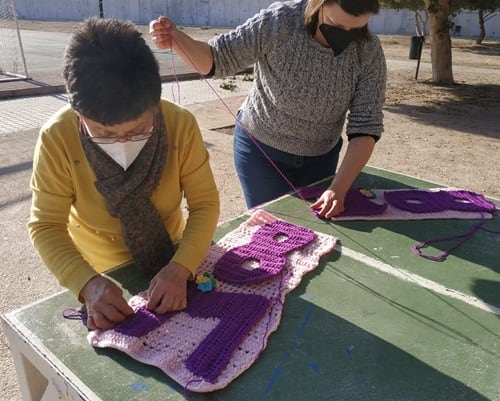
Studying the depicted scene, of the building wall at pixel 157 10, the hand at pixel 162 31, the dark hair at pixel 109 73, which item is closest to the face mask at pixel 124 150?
the dark hair at pixel 109 73

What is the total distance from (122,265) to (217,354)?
1.57 ft

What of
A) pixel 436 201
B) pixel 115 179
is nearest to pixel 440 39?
pixel 436 201

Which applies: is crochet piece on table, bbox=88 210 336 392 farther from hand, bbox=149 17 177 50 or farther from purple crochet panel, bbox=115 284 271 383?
hand, bbox=149 17 177 50

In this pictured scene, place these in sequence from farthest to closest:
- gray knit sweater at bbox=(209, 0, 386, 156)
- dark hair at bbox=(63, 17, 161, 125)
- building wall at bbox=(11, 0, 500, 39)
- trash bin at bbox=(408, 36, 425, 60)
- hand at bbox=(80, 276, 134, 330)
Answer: building wall at bbox=(11, 0, 500, 39) → trash bin at bbox=(408, 36, 425, 60) → gray knit sweater at bbox=(209, 0, 386, 156) → hand at bbox=(80, 276, 134, 330) → dark hair at bbox=(63, 17, 161, 125)

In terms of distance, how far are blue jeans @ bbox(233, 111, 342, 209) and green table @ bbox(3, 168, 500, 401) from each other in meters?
0.57

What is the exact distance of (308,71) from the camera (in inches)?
70.6

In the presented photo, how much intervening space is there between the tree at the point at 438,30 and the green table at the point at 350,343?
26.3ft

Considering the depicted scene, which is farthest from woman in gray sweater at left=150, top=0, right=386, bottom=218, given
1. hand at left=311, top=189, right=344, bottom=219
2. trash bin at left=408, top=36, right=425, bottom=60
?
trash bin at left=408, top=36, right=425, bottom=60

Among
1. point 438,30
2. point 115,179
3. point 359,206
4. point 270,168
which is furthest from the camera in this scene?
point 438,30

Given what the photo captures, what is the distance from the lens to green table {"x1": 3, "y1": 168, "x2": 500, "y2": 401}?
981 millimetres

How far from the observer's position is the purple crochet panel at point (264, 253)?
1332 millimetres

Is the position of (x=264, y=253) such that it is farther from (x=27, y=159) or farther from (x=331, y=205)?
(x=27, y=159)

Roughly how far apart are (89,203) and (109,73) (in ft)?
1.47

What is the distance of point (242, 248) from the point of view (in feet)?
4.86
